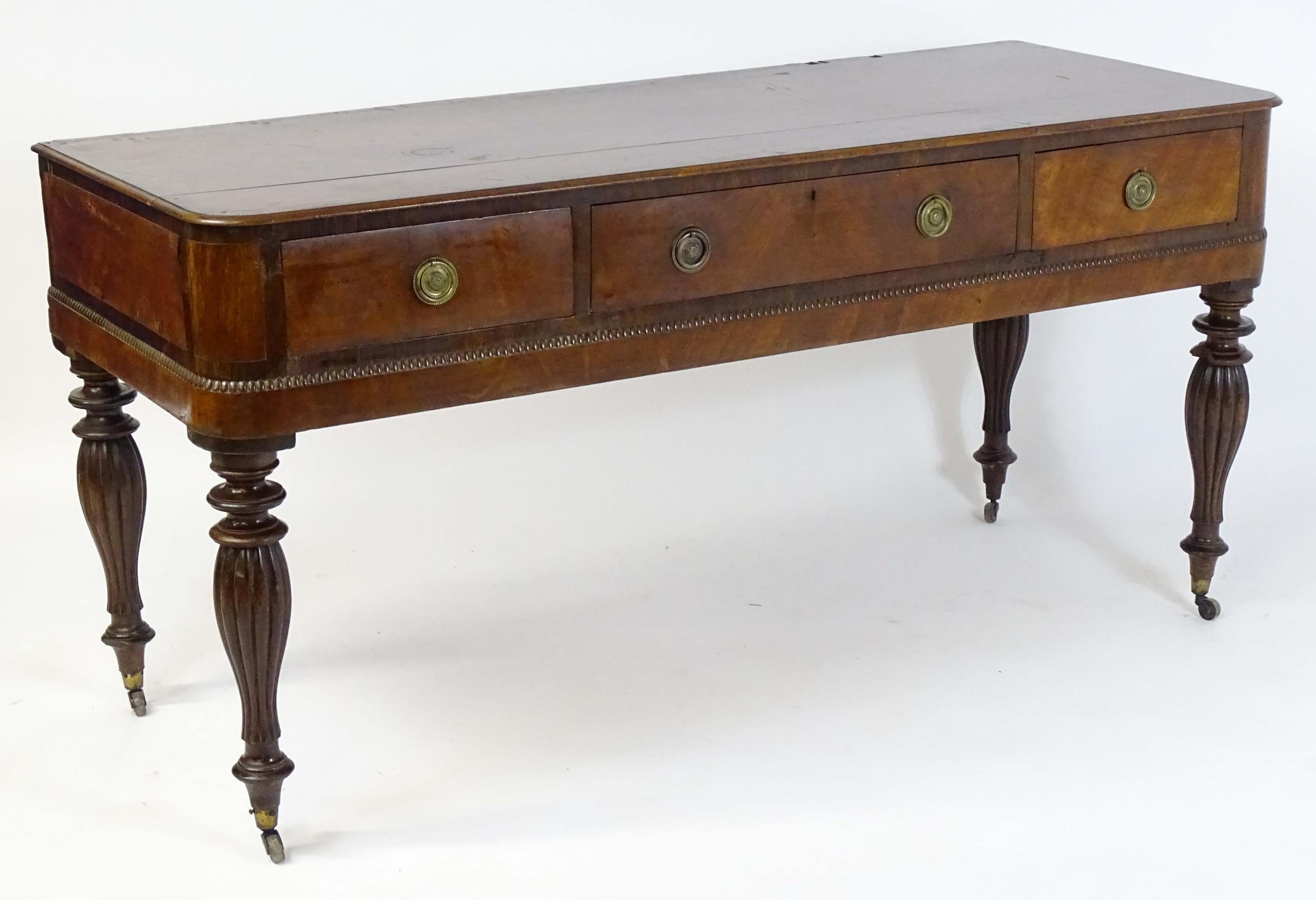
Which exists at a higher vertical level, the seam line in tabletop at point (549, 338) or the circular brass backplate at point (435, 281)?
the circular brass backplate at point (435, 281)

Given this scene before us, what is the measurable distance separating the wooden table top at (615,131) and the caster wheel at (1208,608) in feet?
3.18

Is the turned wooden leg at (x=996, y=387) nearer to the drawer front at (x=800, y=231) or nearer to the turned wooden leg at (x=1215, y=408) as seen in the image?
the turned wooden leg at (x=1215, y=408)

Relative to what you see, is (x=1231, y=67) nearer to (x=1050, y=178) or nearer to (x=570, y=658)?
(x=1050, y=178)

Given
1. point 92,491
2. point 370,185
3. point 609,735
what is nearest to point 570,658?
point 609,735

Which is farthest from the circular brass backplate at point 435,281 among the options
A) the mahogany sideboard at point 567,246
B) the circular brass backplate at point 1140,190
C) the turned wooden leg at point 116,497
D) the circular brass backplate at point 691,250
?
the circular brass backplate at point 1140,190

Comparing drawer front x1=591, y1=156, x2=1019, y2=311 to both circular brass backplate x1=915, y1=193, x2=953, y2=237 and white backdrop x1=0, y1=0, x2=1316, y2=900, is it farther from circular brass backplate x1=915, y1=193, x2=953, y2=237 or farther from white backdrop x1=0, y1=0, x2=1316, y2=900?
white backdrop x1=0, y1=0, x2=1316, y2=900

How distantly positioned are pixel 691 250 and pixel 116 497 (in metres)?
1.10

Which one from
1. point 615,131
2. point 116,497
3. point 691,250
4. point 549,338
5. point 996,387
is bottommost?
point 996,387

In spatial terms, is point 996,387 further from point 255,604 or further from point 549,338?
point 255,604

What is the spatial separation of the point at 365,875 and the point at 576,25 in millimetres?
2190

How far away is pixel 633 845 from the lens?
303 centimetres

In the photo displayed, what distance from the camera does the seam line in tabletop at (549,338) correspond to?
272 cm

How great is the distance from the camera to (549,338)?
9.52 ft

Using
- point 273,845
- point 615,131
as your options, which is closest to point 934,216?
point 615,131
